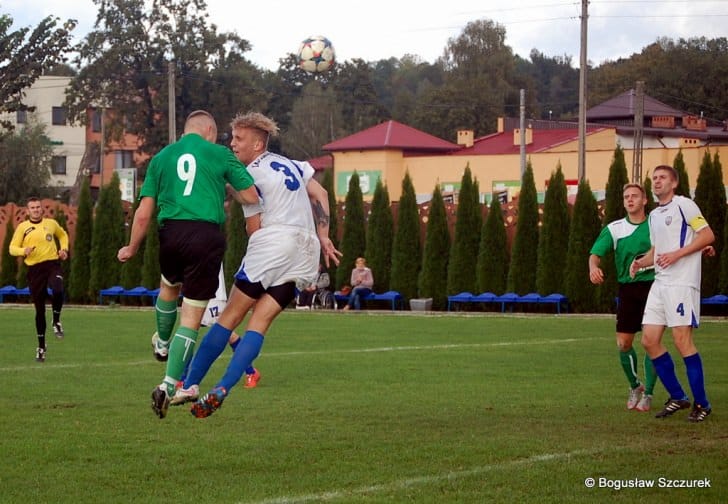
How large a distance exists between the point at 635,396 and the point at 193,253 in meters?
4.69

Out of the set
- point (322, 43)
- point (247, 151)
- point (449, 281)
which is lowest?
point (449, 281)

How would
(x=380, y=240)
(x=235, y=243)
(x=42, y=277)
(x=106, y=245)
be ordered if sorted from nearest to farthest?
(x=42, y=277) < (x=380, y=240) < (x=235, y=243) < (x=106, y=245)

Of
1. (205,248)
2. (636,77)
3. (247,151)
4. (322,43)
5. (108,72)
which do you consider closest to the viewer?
(205,248)

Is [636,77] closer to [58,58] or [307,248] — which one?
[58,58]

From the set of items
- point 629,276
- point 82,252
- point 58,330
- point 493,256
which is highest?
point 629,276

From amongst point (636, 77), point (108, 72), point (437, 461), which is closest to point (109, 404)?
point (437, 461)

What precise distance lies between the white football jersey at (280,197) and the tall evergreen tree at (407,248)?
23907mm

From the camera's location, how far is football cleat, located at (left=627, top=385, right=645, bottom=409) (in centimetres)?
1140

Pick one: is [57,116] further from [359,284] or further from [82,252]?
[359,284]

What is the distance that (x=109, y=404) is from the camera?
11.4 m

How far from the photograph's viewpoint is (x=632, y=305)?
464 inches

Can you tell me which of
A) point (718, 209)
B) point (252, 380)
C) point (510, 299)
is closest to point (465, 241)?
point (510, 299)

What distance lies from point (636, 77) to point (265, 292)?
85.1m

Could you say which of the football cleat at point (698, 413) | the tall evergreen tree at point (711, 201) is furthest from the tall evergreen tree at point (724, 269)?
the football cleat at point (698, 413)
